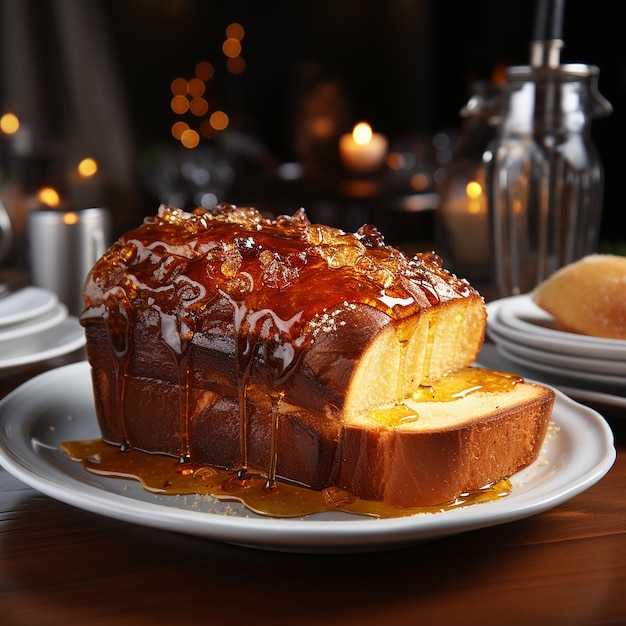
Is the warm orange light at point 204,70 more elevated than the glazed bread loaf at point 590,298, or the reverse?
the warm orange light at point 204,70

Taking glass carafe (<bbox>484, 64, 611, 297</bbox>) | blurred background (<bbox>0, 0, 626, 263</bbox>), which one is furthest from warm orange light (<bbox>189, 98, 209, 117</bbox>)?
glass carafe (<bbox>484, 64, 611, 297</bbox>)

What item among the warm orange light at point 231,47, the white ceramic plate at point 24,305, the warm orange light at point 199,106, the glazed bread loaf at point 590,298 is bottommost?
the white ceramic plate at point 24,305

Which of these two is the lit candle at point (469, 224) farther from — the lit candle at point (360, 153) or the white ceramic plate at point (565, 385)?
the lit candle at point (360, 153)

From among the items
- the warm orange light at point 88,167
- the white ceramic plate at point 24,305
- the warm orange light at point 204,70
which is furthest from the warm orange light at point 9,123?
the white ceramic plate at point 24,305

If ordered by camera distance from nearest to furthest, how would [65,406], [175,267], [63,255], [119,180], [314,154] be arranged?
[175,267] < [65,406] < [63,255] < [314,154] < [119,180]

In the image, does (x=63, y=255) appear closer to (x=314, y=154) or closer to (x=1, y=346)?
(x=1, y=346)

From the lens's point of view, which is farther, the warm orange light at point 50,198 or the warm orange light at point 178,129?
the warm orange light at point 178,129

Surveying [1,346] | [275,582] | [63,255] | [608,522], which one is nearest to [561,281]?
[608,522]
